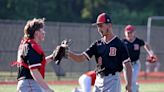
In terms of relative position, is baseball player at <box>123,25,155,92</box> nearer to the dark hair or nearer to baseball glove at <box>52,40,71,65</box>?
baseball glove at <box>52,40,71,65</box>

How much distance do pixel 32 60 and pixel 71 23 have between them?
23267 mm

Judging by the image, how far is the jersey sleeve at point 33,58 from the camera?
31.7 ft

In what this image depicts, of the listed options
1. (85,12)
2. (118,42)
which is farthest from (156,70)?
(118,42)

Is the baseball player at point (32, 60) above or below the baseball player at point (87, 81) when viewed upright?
above

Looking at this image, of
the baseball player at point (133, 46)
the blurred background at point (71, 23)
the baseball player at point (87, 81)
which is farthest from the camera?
the blurred background at point (71, 23)

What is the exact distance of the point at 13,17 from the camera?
44.2m

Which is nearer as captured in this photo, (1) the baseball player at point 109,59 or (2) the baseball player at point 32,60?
(2) the baseball player at point 32,60

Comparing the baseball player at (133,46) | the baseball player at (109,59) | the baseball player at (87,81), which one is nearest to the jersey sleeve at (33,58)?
the baseball player at (109,59)

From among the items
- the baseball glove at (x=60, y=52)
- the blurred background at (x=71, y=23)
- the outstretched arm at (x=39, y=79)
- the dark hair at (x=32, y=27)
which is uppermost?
the dark hair at (x=32, y=27)

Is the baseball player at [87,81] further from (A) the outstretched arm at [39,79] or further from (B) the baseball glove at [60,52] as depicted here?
(A) the outstretched arm at [39,79]

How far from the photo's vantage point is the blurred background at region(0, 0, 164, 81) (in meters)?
28.8

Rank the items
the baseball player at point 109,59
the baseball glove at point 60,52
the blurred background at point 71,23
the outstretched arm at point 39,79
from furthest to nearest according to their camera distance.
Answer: the blurred background at point 71,23, the baseball player at point 109,59, the baseball glove at point 60,52, the outstretched arm at point 39,79

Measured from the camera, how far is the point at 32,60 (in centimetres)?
968

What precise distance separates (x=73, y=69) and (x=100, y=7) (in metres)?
18.4
